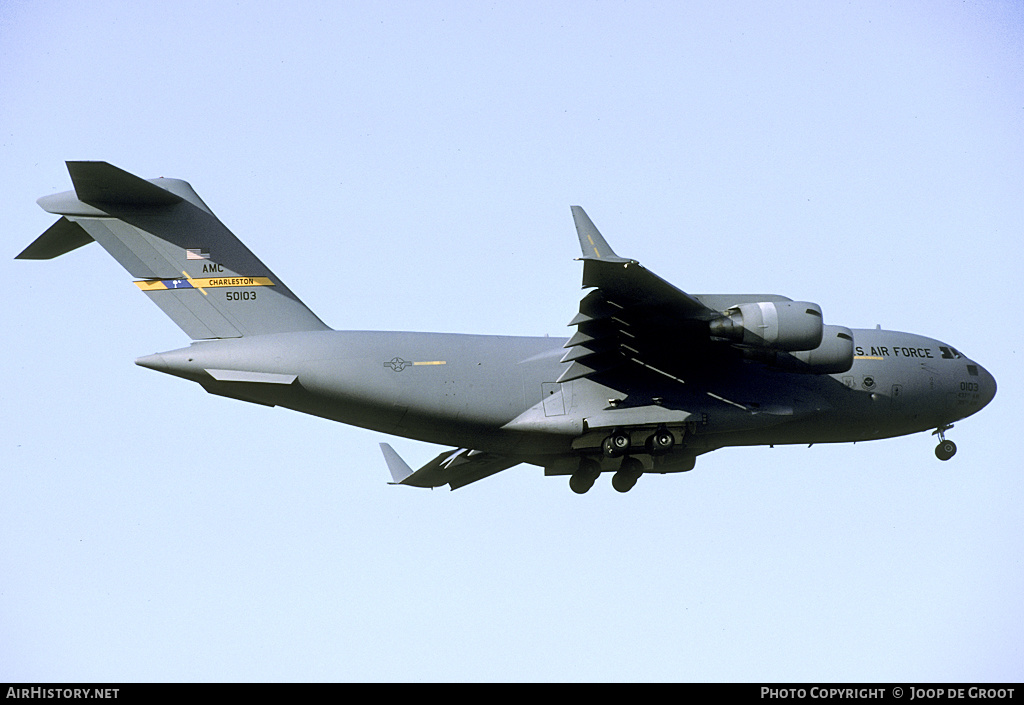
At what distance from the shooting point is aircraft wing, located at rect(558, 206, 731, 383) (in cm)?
1145

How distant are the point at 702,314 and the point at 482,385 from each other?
258 centimetres

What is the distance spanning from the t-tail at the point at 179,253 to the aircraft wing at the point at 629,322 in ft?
10.2

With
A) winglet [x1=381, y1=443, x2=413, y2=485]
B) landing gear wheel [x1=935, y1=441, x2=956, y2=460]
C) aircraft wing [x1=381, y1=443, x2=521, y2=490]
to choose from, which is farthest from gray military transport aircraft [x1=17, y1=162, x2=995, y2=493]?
winglet [x1=381, y1=443, x2=413, y2=485]

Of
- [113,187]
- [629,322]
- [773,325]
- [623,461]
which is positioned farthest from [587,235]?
[113,187]

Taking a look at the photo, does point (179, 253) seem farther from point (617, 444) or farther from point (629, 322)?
point (617, 444)

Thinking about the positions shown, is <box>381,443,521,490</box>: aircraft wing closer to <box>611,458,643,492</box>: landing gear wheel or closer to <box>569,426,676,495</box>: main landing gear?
<box>569,426,676,495</box>: main landing gear

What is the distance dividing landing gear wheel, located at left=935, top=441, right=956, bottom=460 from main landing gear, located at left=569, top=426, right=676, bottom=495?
437cm

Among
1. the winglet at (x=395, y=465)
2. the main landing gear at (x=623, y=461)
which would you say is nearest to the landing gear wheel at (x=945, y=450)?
the main landing gear at (x=623, y=461)

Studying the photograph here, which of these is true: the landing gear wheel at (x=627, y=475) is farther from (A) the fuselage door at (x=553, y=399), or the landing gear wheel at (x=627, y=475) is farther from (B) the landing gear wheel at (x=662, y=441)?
(A) the fuselage door at (x=553, y=399)

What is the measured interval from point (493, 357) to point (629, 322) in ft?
5.34

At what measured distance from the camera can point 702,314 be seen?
12.4 meters

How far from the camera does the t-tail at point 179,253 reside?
40.4 ft

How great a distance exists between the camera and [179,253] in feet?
41.4
